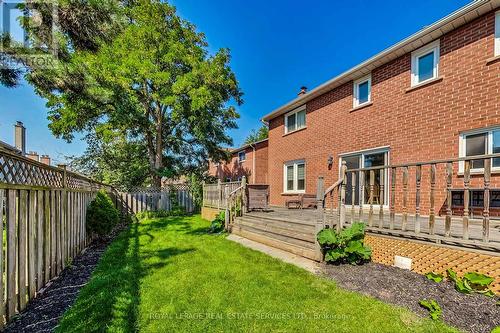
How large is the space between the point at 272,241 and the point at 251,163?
13772 millimetres

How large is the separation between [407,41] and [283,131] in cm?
719

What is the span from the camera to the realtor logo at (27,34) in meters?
4.27

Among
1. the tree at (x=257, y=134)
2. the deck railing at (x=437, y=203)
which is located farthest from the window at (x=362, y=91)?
the tree at (x=257, y=134)

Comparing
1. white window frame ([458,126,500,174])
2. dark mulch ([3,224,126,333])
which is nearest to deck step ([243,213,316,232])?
white window frame ([458,126,500,174])

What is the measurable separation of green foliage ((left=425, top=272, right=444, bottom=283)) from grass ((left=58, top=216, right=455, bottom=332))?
1060mm

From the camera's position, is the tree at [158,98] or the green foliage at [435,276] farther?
the tree at [158,98]

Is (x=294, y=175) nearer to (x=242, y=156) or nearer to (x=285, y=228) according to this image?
(x=285, y=228)

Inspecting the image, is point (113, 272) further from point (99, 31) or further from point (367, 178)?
point (367, 178)

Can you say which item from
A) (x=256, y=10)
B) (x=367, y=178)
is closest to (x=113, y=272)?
(x=367, y=178)

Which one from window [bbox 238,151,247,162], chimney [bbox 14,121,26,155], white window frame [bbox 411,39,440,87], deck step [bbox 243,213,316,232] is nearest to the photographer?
deck step [bbox 243,213,316,232]

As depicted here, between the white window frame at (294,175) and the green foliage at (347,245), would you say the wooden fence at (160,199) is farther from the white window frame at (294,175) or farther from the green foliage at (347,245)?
the green foliage at (347,245)

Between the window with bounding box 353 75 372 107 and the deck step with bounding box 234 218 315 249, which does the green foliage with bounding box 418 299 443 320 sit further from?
the window with bounding box 353 75 372 107

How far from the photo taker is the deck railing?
3.61 m

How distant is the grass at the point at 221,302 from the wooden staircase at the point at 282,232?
71 centimetres
